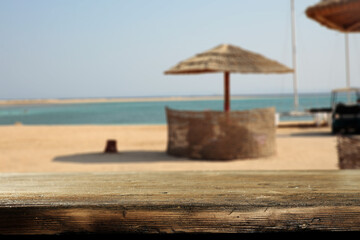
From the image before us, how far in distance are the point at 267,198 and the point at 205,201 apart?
0.46 ft

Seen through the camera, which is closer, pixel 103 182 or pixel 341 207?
pixel 341 207

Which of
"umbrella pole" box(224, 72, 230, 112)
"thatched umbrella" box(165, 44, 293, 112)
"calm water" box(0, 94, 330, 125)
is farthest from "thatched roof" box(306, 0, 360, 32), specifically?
"calm water" box(0, 94, 330, 125)

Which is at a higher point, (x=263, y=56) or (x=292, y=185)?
(x=263, y=56)

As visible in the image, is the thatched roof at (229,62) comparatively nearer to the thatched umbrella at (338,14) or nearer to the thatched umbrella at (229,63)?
the thatched umbrella at (229,63)

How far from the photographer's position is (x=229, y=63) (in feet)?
26.3

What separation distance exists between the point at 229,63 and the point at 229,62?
0.11ft

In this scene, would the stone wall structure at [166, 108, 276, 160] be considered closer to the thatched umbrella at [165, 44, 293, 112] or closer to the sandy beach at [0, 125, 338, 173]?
the sandy beach at [0, 125, 338, 173]

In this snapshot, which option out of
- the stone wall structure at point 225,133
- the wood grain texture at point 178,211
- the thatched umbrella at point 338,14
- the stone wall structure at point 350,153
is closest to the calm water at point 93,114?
the stone wall structure at point 225,133

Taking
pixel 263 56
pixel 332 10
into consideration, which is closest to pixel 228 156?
pixel 263 56

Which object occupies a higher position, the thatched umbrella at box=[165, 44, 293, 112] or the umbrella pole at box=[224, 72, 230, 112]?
the thatched umbrella at box=[165, 44, 293, 112]

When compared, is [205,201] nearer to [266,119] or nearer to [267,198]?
[267,198]

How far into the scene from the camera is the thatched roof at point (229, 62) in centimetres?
791

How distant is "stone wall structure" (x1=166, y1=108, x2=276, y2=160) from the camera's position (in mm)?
7441

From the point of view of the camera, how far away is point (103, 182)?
1100 mm
